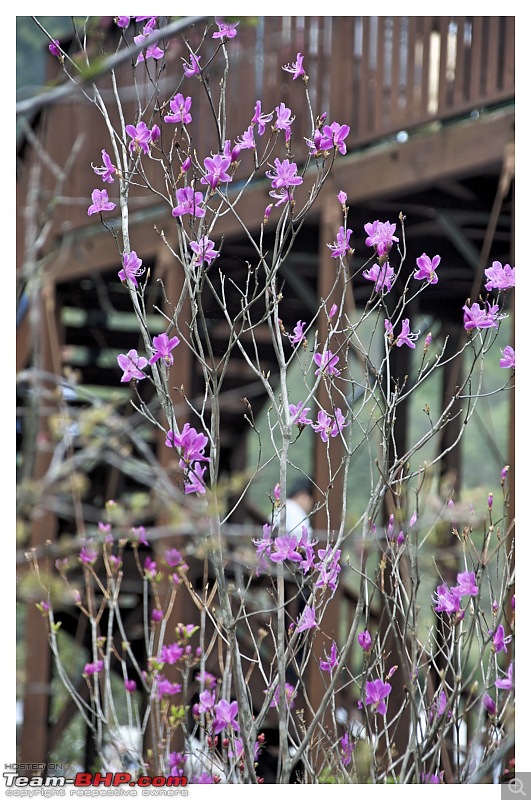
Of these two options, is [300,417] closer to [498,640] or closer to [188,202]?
[188,202]

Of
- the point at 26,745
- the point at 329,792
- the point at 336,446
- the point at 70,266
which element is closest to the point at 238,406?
the point at 70,266

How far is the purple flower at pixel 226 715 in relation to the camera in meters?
1.98

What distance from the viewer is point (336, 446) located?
390cm

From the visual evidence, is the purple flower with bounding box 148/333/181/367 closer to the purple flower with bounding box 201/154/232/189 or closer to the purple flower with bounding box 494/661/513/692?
the purple flower with bounding box 201/154/232/189

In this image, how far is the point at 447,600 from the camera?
76.1 inches

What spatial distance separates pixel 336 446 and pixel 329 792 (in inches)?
73.6

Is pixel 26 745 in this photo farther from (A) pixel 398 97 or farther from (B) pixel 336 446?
(A) pixel 398 97

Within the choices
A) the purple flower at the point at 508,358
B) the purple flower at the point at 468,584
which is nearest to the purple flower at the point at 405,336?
the purple flower at the point at 508,358

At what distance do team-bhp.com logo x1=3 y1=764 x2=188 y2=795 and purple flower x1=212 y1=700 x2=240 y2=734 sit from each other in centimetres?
28

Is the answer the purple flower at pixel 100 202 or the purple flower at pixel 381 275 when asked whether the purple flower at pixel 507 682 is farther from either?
the purple flower at pixel 100 202

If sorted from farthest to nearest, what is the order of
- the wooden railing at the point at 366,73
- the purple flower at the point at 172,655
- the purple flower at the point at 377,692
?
the wooden railing at the point at 366,73, the purple flower at the point at 172,655, the purple flower at the point at 377,692

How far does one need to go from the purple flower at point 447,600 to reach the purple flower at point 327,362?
44 cm

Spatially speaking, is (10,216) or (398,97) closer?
(10,216)

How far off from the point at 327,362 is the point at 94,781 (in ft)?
3.46
